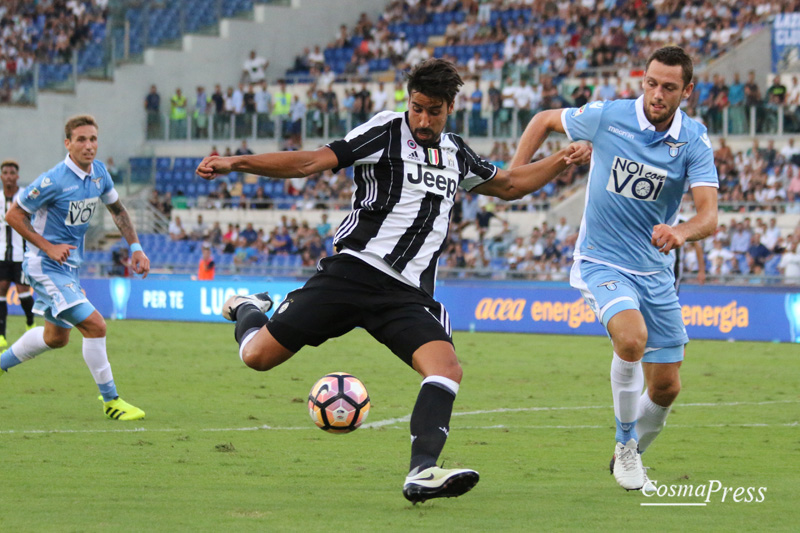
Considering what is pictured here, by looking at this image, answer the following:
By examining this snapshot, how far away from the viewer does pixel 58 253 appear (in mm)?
9578

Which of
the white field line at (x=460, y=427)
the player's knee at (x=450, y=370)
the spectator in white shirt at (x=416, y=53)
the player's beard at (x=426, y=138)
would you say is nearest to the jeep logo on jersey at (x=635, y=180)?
the player's beard at (x=426, y=138)

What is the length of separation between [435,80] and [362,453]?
10.2 feet

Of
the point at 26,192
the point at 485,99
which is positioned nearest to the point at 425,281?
the point at 26,192

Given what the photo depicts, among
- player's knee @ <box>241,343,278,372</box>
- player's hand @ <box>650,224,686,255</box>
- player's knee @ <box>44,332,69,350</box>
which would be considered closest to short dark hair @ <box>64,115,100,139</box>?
player's knee @ <box>44,332,69,350</box>

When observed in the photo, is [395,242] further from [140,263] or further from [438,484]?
[140,263]

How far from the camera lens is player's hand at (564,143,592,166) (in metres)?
6.86

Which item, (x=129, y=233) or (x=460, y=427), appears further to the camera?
(x=129, y=233)

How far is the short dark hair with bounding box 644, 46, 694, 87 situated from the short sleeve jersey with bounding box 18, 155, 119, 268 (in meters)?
5.19

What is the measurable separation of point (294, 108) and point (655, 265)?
28529 millimetres

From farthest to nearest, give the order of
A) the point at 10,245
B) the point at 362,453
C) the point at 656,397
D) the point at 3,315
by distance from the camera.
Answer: the point at 10,245 < the point at 3,315 < the point at 362,453 < the point at 656,397

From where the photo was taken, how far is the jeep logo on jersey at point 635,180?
279 inches

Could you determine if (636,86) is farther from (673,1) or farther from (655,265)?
(655,265)

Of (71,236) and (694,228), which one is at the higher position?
(694,228)

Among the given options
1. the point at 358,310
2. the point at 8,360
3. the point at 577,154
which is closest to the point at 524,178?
the point at 577,154
